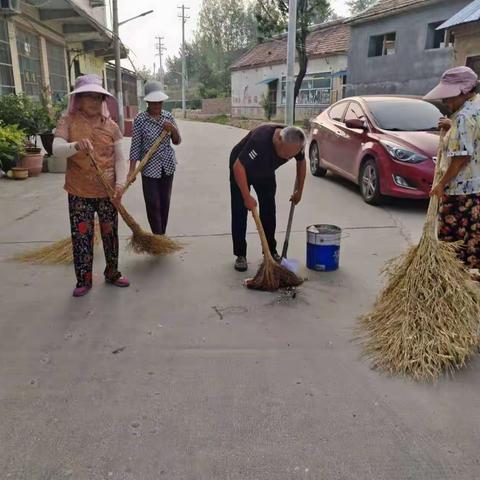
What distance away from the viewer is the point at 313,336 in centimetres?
321

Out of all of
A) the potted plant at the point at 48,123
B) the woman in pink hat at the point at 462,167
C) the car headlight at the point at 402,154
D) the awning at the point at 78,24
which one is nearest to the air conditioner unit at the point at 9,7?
the potted plant at the point at 48,123

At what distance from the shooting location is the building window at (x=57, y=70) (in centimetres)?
1418

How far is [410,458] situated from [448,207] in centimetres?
199

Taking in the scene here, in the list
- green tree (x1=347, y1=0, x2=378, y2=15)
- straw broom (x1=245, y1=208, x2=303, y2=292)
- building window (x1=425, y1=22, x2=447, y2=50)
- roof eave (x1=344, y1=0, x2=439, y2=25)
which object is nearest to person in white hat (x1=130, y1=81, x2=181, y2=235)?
straw broom (x1=245, y1=208, x2=303, y2=292)

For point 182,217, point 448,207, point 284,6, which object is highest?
point 284,6

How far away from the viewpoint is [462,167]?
10.9 feet

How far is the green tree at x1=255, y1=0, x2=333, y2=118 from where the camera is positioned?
74.0 feet

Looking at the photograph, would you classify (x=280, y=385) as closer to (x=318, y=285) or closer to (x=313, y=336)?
(x=313, y=336)

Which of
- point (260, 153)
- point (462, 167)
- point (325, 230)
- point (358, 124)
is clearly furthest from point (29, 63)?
point (462, 167)

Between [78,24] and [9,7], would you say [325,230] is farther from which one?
[78,24]

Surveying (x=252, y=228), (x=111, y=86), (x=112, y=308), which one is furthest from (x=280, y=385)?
(x=111, y=86)

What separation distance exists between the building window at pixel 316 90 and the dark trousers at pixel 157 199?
72.9ft

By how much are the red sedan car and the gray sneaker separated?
2878mm

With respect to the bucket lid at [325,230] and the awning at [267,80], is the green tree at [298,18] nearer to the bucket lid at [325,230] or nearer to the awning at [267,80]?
the awning at [267,80]
